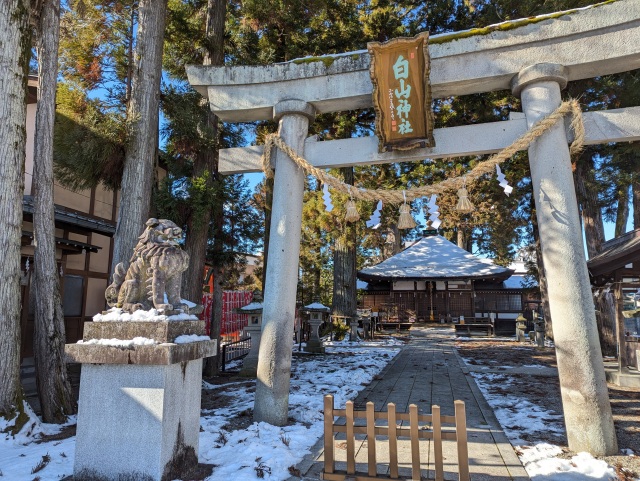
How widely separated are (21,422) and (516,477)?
5.34 metres

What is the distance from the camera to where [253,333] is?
32.1 feet

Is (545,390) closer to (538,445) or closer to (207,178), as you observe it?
(538,445)

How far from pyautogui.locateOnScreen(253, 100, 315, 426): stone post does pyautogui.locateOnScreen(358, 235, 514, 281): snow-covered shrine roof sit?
16571 millimetres

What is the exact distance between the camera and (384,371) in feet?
29.5

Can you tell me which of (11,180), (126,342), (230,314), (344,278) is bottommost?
(230,314)

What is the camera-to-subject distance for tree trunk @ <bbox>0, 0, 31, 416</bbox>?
486cm

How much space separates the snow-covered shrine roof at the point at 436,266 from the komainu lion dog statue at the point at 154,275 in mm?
18301

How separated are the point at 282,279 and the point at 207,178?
388 centimetres

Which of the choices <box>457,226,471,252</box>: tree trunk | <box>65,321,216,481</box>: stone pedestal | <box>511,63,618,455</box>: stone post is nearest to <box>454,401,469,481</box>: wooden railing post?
<box>511,63,618,455</box>: stone post

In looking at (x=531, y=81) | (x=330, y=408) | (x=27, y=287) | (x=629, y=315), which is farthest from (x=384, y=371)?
(x=27, y=287)

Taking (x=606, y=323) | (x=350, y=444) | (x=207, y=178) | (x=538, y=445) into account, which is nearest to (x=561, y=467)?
(x=538, y=445)

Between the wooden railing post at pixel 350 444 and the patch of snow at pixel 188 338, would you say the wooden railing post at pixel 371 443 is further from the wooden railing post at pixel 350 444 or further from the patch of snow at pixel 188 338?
the patch of snow at pixel 188 338

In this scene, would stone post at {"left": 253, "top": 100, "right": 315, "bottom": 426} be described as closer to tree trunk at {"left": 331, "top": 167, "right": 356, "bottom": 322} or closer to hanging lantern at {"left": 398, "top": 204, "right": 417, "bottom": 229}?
hanging lantern at {"left": 398, "top": 204, "right": 417, "bottom": 229}

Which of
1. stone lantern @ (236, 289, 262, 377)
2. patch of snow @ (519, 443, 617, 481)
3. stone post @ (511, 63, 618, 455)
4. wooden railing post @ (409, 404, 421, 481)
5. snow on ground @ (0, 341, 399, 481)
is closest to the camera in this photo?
wooden railing post @ (409, 404, 421, 481)
